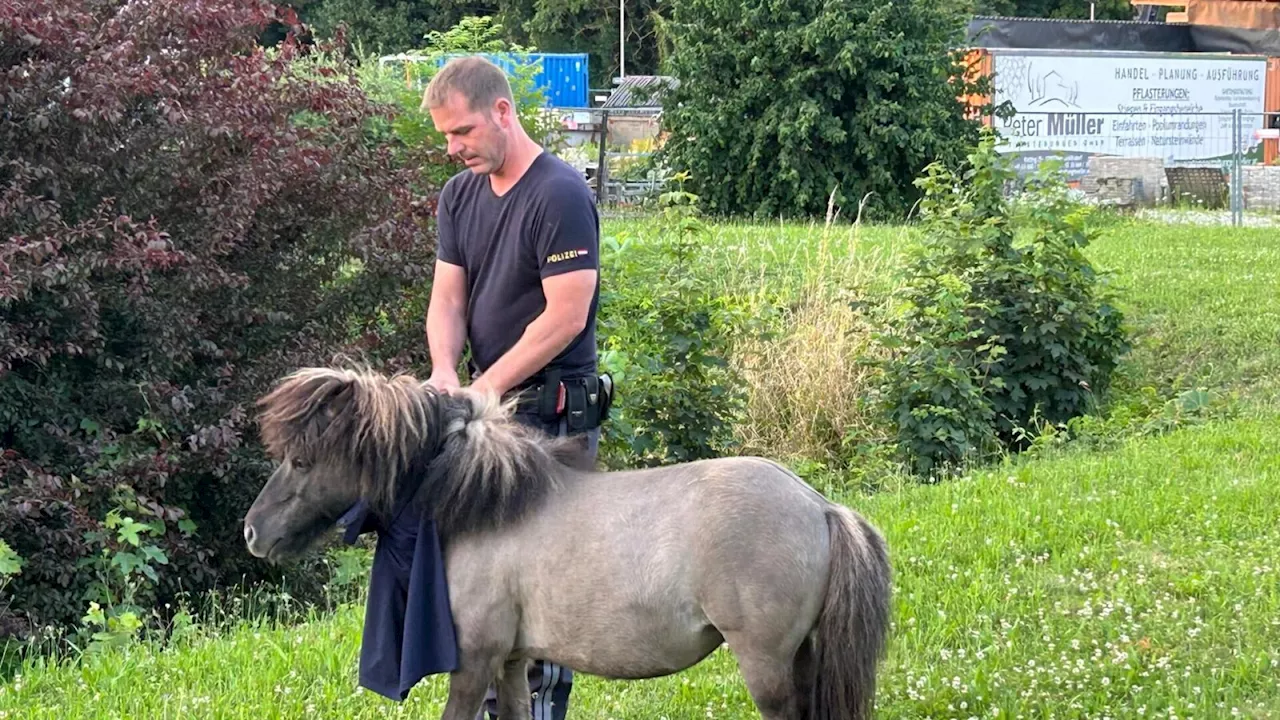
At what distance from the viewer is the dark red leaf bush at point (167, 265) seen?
7559 millimetres

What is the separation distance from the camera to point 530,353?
4.67m

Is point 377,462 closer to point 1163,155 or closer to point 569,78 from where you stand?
point 1163,155

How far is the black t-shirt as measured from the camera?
Result: 4695 millimetres

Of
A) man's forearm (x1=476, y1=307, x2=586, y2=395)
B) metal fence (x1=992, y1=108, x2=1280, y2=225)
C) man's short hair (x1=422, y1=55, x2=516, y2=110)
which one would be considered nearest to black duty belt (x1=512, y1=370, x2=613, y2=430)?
man's forearm (x1=476, y1=307, x2=586, y2=395)

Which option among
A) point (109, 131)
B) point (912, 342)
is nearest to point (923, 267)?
point (912, 342)

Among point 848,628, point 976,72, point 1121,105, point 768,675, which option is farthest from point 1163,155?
point 768,675

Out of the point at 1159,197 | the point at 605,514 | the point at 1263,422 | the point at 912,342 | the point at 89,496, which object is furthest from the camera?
the point at 1159,197

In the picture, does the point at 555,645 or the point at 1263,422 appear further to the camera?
the point at 1263,422

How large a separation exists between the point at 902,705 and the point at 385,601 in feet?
6.76

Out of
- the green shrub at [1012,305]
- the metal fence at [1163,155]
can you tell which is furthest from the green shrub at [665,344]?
the metal fence at [1163,155]

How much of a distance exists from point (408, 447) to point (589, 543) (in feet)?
2.07

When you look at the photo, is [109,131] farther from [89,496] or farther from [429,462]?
[429,462]

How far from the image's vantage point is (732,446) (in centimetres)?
1072

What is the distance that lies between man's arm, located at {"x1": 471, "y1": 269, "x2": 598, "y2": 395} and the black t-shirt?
5 centimetres
